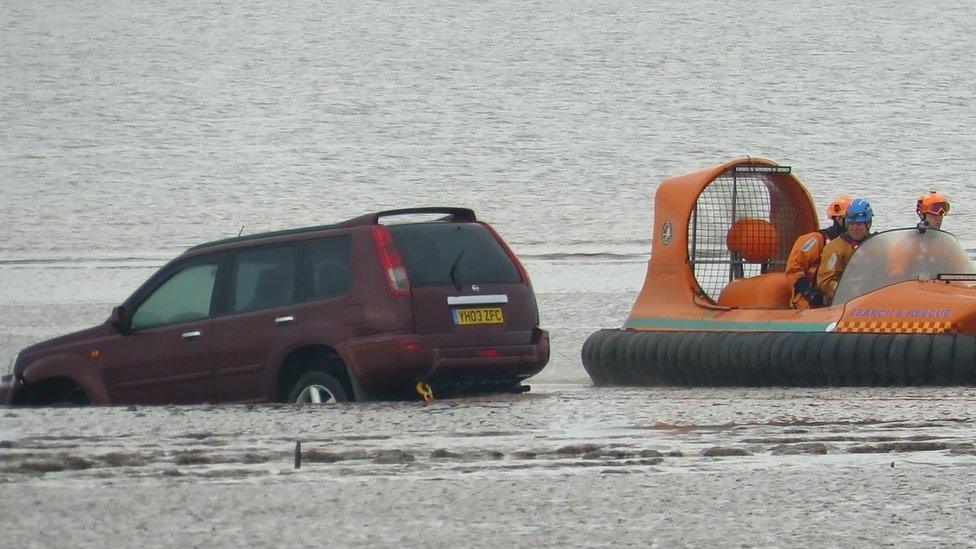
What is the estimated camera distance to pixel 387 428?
7344 millimetres

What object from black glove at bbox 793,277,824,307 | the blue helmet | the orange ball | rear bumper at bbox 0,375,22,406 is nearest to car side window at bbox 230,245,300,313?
rear bumper at bbox 0,375,22,406

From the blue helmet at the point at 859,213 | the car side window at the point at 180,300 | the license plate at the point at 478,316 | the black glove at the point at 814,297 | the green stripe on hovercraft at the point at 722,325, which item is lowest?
the green stripe on hovercraft at the point at 722,325

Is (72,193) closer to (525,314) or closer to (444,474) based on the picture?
(525,314)

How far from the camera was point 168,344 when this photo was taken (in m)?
9.28

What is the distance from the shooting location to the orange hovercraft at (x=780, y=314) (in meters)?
9.82

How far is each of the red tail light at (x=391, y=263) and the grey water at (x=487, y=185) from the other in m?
0.67

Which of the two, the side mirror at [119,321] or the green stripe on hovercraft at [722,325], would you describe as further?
the green stripe on hovercraft at [722,325]

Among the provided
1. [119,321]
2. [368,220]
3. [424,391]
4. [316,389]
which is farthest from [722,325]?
[119,321]

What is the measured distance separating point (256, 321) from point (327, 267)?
1.54ft

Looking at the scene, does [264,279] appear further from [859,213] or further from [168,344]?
[859,213]

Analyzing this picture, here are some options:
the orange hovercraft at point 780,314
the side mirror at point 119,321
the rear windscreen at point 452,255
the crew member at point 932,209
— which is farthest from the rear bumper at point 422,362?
the crew member at point 932,209

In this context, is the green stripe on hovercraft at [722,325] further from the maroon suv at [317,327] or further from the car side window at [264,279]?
the car side window at [264,279]

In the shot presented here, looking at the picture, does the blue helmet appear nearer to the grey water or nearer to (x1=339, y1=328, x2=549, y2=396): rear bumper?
the grey water

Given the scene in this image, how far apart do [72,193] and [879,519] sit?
2038 centimetres
